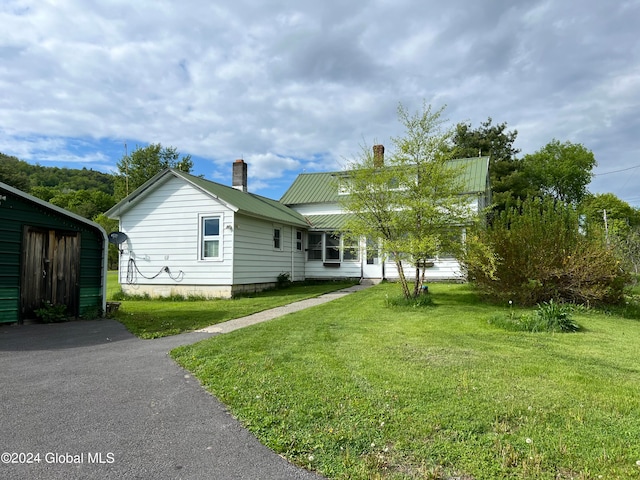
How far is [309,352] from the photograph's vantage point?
6.16m

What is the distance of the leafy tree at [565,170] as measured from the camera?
51781 millimetres

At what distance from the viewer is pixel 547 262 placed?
37.7 feet

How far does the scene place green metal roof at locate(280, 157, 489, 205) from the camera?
21.8 metres

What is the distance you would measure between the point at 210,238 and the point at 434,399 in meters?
12.5

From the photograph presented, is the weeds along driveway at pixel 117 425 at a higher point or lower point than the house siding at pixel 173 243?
lower

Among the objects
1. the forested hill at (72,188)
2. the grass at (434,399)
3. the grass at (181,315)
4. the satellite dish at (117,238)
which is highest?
the forested hill at (72,188)

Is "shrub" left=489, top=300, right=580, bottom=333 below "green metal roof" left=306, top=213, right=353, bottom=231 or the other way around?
below

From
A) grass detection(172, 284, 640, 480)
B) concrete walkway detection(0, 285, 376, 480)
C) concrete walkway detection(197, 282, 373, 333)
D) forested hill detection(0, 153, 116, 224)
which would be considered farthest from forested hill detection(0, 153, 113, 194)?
grass detection(172, 284, 640, 480)

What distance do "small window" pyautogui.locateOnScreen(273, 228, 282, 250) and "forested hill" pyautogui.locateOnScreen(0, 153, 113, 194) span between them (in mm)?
39405

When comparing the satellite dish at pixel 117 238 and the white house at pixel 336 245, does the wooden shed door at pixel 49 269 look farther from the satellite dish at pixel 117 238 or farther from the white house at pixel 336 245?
the white house at pixel 336 245

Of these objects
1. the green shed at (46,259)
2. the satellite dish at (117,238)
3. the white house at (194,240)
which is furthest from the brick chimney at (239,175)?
the green shed at (46,259)

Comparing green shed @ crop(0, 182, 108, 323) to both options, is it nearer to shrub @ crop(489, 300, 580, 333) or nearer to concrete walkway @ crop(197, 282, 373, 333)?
concrete walkway @ crop(197, 282, 373, 333)

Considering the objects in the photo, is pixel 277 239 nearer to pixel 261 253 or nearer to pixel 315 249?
pixel 261 253

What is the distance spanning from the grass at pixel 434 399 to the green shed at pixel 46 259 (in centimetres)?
476
